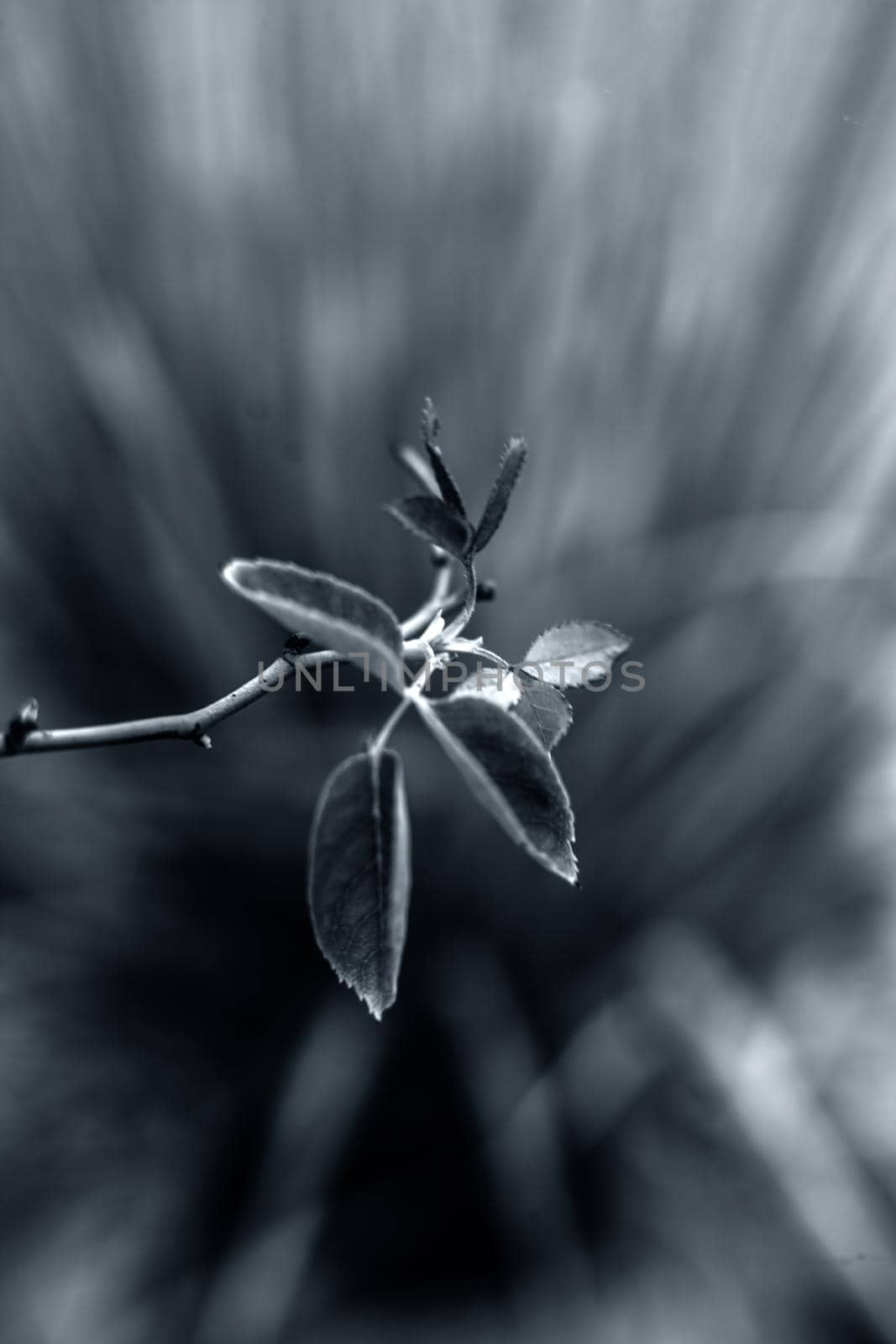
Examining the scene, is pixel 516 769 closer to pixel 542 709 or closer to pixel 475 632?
pixel 542 709

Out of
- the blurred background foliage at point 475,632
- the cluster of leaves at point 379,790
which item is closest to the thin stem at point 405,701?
the cluster of leaves at point 379,790

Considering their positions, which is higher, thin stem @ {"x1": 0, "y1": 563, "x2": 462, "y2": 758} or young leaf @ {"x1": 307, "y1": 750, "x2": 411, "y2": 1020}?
thin stem @ {"x1": 0, "y1": 563, "x2": 462, "y2": 758}

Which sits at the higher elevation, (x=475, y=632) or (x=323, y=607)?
(x=323, y=607)

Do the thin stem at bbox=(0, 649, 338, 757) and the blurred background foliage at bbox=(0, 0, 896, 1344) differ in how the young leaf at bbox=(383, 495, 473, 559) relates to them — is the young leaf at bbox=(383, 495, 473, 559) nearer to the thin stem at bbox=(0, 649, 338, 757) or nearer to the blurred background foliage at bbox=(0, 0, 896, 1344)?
the thin stem at bbox=(0, 649, 338, 757)

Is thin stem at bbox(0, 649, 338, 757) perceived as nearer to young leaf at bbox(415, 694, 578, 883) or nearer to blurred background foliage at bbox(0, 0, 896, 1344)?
young leaf at bbox(415, 694, 578, 883)

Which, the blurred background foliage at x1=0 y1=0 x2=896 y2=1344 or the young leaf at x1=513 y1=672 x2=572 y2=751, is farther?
the blurred background foliage at x1=0 y1=0 x2=896 y2=1344

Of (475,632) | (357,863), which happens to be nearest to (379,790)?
(357,863)

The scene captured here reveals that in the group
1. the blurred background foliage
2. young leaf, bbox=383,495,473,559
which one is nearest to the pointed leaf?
young leaf, bbox=383,495,473,559

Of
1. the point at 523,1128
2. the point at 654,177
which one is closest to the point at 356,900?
the point at 523,1128
